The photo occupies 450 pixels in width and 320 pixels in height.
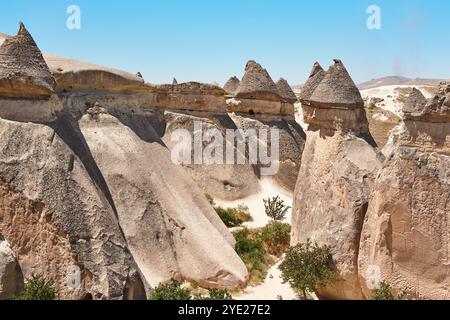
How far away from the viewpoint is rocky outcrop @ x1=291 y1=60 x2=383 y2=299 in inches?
390

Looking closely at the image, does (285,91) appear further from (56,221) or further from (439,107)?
(56,221)

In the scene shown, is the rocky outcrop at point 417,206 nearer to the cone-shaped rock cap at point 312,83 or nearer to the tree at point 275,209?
the tree at point 275,209

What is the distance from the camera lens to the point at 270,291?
11.5 metres

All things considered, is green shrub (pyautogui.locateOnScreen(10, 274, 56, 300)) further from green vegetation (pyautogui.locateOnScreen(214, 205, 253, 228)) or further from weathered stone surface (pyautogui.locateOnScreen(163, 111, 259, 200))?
weathered stone surface (pyautogui.locateOnScreen(163, 111, 259, 200))

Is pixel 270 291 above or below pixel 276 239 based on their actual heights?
below

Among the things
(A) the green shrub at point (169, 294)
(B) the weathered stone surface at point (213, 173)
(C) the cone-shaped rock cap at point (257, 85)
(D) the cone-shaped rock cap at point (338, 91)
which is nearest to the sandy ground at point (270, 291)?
(A) the green shrub at point (169, 294)

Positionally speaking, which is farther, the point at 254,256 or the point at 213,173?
the point at 213,173

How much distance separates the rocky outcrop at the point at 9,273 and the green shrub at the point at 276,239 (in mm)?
6969

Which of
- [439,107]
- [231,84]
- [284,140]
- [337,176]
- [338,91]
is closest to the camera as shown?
[439,107]

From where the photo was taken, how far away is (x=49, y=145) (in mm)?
9984

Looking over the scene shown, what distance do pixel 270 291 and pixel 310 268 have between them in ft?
6.42

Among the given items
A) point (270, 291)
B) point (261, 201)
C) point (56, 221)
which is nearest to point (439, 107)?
point (270, 291)
